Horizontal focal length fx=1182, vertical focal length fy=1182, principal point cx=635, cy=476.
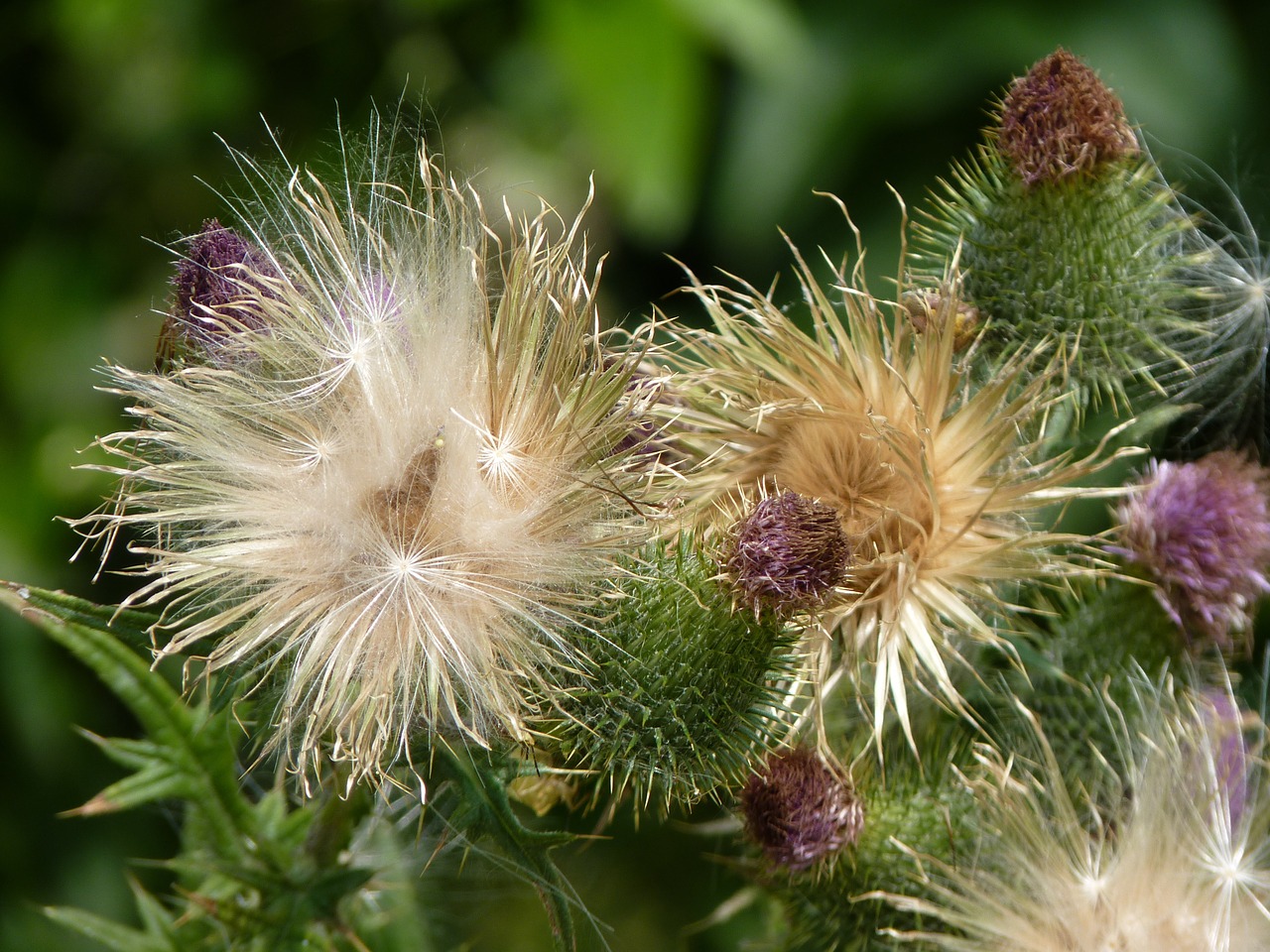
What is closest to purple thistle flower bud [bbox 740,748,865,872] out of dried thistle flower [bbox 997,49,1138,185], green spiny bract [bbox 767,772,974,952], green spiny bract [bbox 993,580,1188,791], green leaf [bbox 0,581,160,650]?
green spiny bract [bbox 767,772,974,952]

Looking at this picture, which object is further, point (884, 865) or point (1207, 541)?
point (1207, 541)

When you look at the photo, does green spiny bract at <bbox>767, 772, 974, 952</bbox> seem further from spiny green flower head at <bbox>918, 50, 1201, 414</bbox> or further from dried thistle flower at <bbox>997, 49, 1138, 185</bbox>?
dried thistle flower at <bbox>997, 49, 1138, 185</bbox>

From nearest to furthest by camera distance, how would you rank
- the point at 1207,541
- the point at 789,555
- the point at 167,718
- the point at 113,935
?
the point at 789,555, the point at 167,718, the point at 113,935, the point at 1207,541

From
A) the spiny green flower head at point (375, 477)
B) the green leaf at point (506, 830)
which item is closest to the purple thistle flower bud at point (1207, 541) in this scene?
the spiny green flower head at point (375, 477)

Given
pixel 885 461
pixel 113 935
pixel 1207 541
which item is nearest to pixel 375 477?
pixel 885 461

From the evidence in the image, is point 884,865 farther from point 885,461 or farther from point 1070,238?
point 1070,238

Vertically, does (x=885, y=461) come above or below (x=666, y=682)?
above

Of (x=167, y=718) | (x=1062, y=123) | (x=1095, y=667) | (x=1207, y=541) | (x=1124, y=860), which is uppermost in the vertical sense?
(x=1062, y=123)
